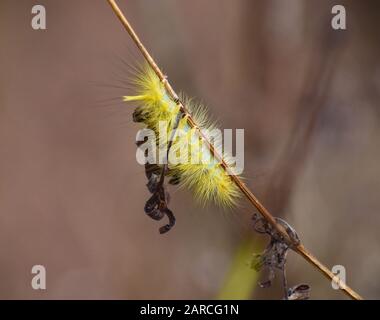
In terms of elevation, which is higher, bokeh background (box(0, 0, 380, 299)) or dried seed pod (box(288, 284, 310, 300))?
bokeh background (box(0, 0, 380, 299))

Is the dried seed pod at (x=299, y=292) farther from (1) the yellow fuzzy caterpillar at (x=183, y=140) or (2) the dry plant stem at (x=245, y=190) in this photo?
(1) the yellow fuzzy caterpillar at (x=183, y=140)

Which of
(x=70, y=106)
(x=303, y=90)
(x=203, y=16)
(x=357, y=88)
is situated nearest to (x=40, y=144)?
(x=70, y=106)

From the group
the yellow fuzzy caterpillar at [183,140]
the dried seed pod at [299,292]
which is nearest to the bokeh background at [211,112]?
the yellow fuzzy caterpillar at [183,140]

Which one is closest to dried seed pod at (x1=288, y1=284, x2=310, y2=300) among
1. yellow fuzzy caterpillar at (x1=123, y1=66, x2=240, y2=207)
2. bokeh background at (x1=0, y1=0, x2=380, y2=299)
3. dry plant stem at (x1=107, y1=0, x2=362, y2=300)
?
dry plant stem at (x1=107, y1=0, x2=362, y2=300)

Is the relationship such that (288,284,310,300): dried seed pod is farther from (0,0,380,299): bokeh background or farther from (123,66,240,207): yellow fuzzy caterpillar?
(0,0,380,299): bokeh background

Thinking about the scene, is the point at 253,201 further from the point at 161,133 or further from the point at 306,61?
the point at 306,61

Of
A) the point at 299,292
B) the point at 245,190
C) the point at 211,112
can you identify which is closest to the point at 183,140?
the point at 245,190
